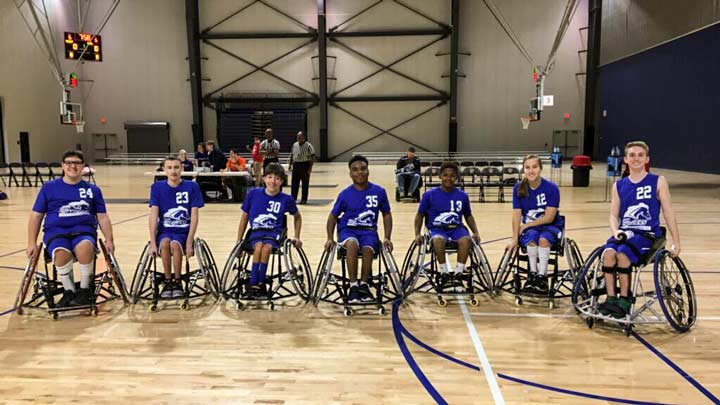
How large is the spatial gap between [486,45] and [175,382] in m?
22.1

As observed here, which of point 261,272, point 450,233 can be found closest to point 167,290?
point 261,272

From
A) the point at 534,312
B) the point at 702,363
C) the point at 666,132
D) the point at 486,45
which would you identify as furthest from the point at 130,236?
the point at 486,45

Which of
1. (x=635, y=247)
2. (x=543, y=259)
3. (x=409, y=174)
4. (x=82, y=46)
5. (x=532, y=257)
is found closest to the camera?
(x=635, y=247)

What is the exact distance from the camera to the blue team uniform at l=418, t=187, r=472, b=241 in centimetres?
435

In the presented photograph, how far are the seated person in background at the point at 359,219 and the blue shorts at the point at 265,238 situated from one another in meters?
0.40

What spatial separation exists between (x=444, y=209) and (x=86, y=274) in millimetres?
2698

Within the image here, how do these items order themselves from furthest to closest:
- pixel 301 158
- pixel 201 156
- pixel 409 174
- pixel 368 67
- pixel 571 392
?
pixel 368 67, pixel 201 156, pixel 409 174, pixel 301 158, pixel 571 392

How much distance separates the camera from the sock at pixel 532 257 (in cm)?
415

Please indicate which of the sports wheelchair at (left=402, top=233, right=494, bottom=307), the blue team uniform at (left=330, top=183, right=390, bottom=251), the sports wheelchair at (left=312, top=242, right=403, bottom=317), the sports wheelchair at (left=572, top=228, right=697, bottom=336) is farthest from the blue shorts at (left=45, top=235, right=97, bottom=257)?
the sports wheelchair at (left=572, top=228, right=697, bottom=336)

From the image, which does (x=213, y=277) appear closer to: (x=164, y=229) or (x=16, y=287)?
(x=164, y=229)

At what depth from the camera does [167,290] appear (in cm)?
430

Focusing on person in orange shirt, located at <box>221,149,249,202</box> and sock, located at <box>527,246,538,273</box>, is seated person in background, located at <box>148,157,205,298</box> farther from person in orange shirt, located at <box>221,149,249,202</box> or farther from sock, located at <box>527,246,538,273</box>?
person in orange shirt, located at <box>221,149,249,202</box>

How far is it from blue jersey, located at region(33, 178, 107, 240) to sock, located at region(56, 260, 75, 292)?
24 cm

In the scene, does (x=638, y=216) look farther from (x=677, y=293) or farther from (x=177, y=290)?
(x=177, y=290)
